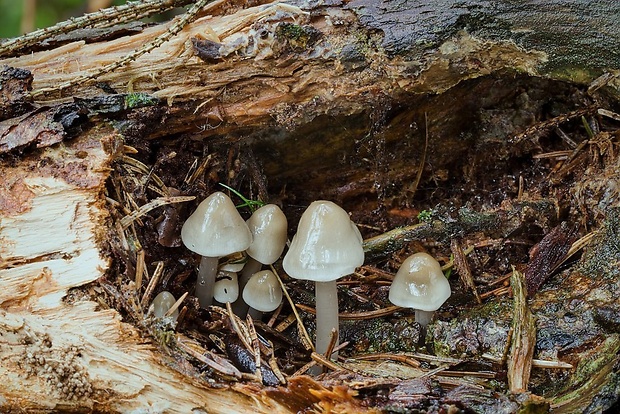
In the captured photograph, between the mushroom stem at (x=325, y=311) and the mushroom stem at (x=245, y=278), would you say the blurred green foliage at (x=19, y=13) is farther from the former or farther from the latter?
the mushroom stem at (x=325, y=311)

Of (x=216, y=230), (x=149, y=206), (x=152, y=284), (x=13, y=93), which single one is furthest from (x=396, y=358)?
(x=13, y=93)

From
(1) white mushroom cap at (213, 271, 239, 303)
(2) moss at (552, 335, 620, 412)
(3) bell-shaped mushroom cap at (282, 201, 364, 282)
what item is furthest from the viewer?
(1) white mushroom cap at (213, 271, 239, 303)

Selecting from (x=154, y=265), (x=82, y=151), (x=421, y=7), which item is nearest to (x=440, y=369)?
(x=154, y=265)

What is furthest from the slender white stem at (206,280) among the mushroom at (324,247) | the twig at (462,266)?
the twig at (462,266)

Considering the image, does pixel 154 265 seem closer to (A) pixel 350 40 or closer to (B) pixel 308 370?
(B) pixel 308 370

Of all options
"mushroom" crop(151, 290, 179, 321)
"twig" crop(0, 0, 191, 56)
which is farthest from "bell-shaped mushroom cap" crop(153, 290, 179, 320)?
"twig" crop(0, 0, 191, 56)

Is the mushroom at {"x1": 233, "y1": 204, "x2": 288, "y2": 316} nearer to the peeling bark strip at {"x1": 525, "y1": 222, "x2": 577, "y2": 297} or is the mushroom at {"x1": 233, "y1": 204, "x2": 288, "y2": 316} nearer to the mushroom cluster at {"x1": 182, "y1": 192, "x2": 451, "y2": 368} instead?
the mushroom cluster at {"x1": 182, "y1": 192, "x2": 451, "y2": 368}
